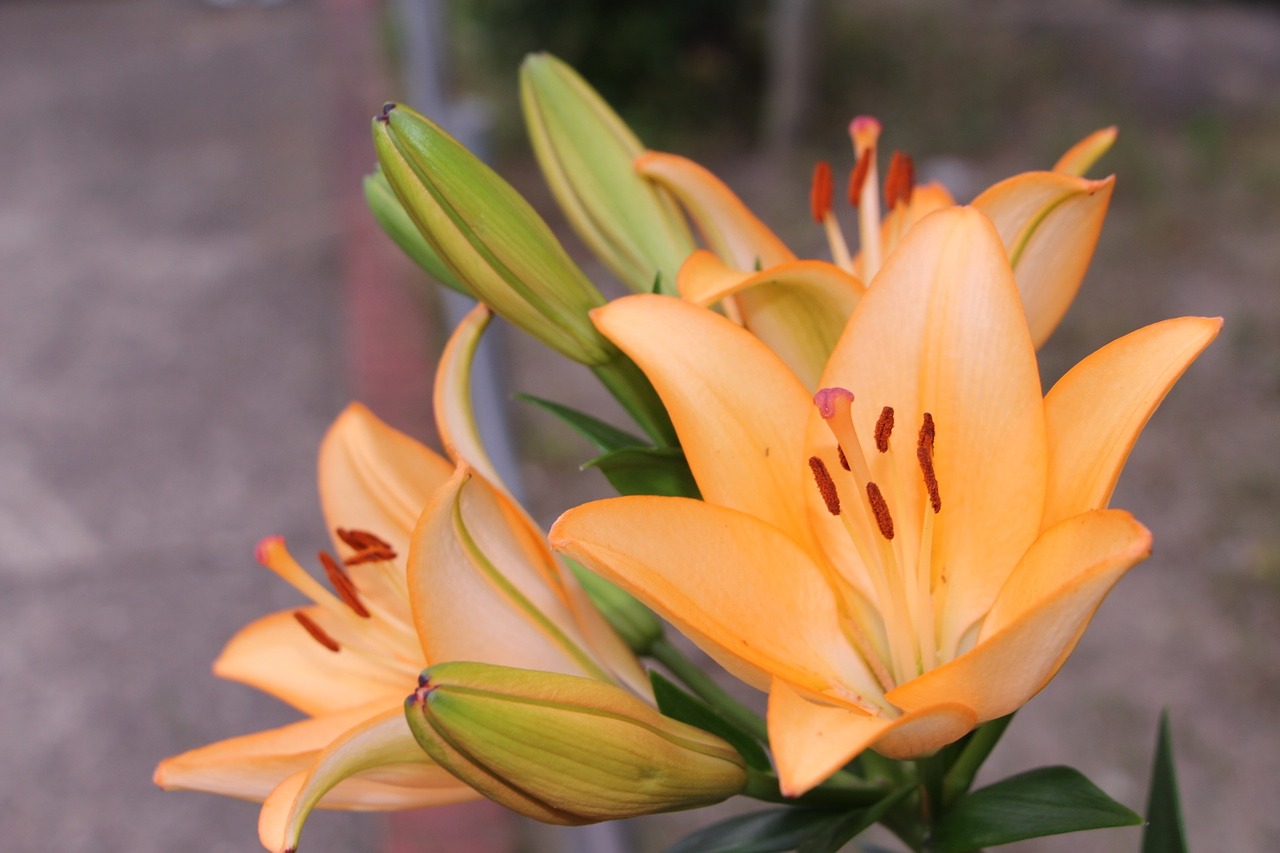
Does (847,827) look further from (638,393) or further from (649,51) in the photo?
(649,51)

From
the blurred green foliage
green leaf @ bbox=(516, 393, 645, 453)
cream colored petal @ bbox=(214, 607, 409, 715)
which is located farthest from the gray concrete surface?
green leaf @ bbox=(516, 393, 645, 453)

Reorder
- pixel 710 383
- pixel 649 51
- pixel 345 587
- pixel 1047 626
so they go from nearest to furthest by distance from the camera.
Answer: pixel 1047 626 → pixel 710 383 → pixel 345 587 → pixel 649 51

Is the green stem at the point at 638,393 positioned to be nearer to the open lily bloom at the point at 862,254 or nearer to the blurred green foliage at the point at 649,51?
the open lily bloom at the point at 862,254

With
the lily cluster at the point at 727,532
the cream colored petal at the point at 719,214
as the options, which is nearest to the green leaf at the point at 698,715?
the lily cluster at the point at 727,532

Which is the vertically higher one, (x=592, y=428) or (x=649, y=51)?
(x=649, y=51)

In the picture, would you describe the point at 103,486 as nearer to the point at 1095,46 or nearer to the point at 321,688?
the point at 321,688

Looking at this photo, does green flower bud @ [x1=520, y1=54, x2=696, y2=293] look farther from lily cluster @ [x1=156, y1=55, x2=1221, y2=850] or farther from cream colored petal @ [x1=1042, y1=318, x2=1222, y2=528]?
cream colored petal @ [x1=1042, y1=318, x2=1222, y2=528]

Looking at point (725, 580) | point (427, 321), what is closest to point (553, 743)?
point (725, 580)

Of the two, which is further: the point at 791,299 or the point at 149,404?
the point at 149,404

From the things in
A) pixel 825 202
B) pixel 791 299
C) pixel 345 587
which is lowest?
pixel 345 587
